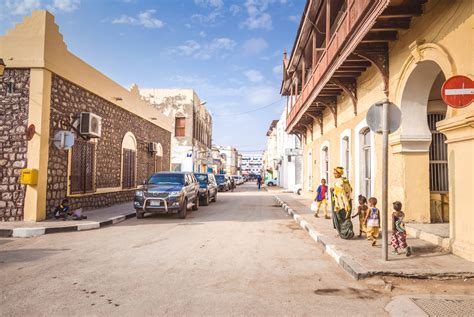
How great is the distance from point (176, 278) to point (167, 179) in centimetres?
893

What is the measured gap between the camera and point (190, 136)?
122ft

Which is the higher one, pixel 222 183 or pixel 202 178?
pixel 202 178

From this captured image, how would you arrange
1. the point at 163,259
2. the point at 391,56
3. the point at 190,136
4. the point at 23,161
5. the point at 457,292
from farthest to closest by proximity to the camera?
1. the point at 190,136
2. the point at 23,161
3. the point at 391,56
4. the point at 163,259
5. the point at 457,292

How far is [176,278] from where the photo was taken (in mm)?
5051

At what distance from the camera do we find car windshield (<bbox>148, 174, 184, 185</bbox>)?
13.5 m

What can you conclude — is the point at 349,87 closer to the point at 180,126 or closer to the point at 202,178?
the point at 202,178

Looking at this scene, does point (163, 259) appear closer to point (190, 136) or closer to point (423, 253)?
point (423, 253)

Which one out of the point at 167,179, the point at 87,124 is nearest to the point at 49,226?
the point at 87,124

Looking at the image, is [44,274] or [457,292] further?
[44,274]

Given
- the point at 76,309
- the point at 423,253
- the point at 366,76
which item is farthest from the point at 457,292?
the point at 366,76

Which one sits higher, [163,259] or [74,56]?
[74,56]

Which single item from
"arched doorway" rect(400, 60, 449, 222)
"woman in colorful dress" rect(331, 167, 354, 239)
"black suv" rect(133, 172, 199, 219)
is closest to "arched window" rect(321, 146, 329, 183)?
"black suv" rect(133, 172, 199, 219)

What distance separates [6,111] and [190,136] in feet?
87.8

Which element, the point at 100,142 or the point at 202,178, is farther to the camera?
the point at 202,178
